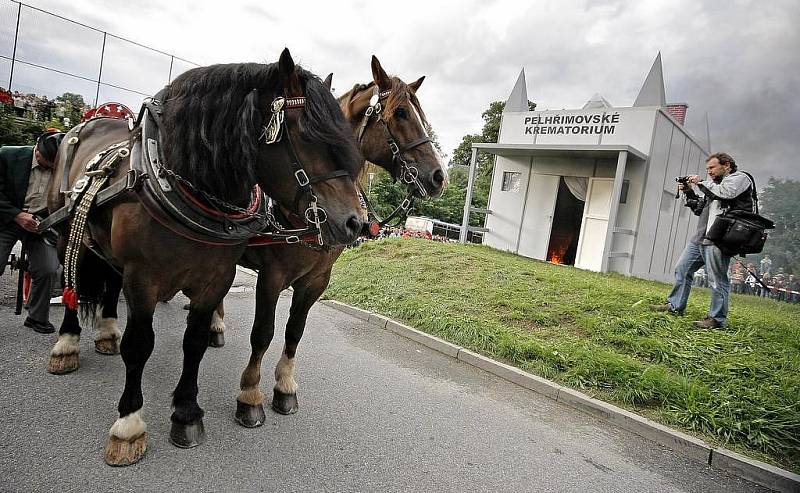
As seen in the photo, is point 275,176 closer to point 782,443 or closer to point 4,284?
point 782,443

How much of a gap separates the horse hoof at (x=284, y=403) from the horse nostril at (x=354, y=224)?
5.60 feet

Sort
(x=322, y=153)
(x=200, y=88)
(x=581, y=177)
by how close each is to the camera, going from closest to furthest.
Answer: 1. (x=322, y=153)
2. (x=200, y=88)
3. (x=581, y=177)

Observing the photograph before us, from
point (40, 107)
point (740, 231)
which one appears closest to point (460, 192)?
point (40, 107)

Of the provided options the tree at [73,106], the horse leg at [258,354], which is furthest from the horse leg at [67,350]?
the tree at [73,106]

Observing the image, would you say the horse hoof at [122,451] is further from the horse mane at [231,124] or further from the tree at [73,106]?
the tree at [73,106]

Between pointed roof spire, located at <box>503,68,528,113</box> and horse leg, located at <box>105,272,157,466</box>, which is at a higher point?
pointed roof spire, located at <box>503,68,528,113</box>

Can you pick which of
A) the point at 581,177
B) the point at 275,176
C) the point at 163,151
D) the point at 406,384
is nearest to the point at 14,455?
the point at 163,151

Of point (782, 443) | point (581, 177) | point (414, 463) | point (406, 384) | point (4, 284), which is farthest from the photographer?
point (581, 177)

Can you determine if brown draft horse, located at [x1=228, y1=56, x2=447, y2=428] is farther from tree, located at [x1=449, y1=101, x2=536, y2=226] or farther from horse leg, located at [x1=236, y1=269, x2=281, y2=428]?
tree, located at [x1=449, y1=101, x2=536, y2=226]

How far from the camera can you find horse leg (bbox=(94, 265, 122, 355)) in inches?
140

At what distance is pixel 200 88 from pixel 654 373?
4340 millimetres

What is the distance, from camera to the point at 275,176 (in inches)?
81.2

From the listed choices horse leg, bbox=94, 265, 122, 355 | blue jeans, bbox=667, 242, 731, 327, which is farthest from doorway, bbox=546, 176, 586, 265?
horse leg, bbox=94, 265, 122, 355

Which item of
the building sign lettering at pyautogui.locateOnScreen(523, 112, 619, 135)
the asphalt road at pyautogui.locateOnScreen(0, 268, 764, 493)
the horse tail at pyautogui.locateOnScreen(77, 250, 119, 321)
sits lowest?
the asphalt road at pyautogui.locateOnScreen(0, 268, 764, 493)
